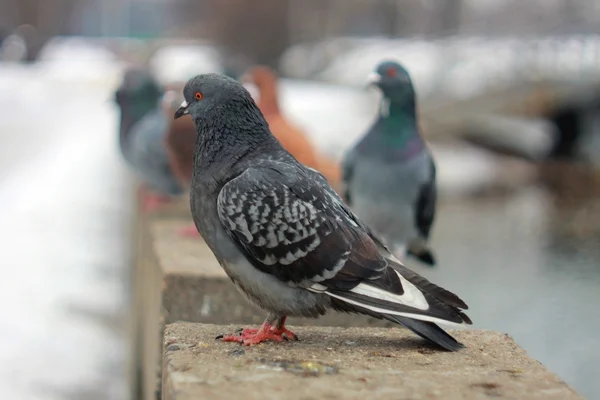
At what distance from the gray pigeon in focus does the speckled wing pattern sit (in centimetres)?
389

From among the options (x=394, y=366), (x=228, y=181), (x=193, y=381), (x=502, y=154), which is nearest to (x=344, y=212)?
(x=228, y=181)

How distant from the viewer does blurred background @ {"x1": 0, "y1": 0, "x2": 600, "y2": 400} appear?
222 inches

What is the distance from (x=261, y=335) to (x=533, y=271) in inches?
309

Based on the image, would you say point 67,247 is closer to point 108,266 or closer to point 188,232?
point 108,266

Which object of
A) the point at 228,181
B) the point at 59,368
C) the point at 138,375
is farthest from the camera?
the point at 138,375

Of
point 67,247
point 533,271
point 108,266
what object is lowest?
point 533,271

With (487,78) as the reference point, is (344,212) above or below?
above

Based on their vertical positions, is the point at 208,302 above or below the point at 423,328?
below

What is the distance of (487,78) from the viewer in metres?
21.9

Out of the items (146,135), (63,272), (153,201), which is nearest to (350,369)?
(63,272)

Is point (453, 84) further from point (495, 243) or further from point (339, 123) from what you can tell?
point (495, 243)

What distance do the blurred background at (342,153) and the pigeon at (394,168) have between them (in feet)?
2.26

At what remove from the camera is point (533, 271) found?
10141 millimetres

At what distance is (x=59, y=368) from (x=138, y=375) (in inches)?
44.5
